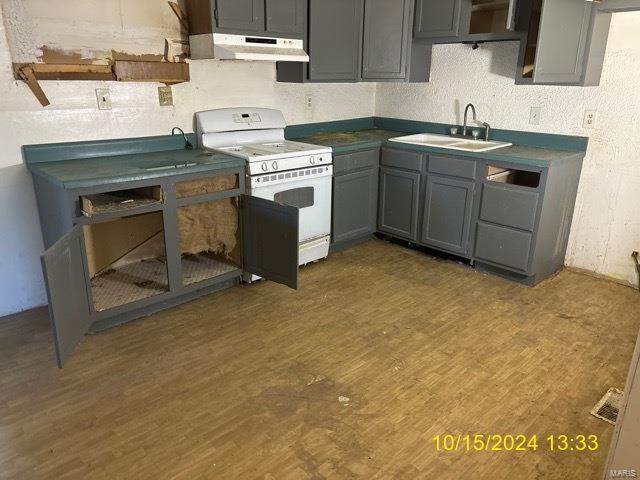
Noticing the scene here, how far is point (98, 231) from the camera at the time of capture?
315 centimetres

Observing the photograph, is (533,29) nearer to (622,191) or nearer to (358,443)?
(622,191)

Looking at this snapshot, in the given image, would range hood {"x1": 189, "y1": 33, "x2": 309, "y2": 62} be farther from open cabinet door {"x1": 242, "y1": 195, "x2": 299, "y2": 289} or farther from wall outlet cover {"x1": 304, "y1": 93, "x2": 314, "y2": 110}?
open cabinet door {"x1": 242, "y1": 195, "x2": 299, "y2": 289}

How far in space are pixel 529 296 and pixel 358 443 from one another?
74.5 inches

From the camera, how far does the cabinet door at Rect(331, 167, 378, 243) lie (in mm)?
3801

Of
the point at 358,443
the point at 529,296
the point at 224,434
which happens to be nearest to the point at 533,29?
the point at 529,296

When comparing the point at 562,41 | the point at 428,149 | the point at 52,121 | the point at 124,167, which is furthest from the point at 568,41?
the point at 52,121

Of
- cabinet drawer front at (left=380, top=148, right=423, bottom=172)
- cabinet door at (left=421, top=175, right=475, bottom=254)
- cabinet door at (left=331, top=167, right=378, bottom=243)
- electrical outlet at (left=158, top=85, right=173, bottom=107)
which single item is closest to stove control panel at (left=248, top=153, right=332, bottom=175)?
cabinet door at (left=331, top=167, right=378, bottom=243)

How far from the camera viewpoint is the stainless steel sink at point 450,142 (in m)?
3.63

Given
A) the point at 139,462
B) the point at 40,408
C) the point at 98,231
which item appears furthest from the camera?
the point at 98,231

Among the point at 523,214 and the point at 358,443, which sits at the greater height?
the point at 523,214

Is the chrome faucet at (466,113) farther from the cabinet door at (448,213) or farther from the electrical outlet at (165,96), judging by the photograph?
the electrical outlet at (165,96)

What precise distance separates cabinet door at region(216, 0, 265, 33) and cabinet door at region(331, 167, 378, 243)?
1.23 metres

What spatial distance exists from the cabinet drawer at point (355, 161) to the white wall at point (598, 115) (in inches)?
31.3

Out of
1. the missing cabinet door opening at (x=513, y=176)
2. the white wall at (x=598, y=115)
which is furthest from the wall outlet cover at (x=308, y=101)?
the missing cabinet door opening at (x=513, y=176)
